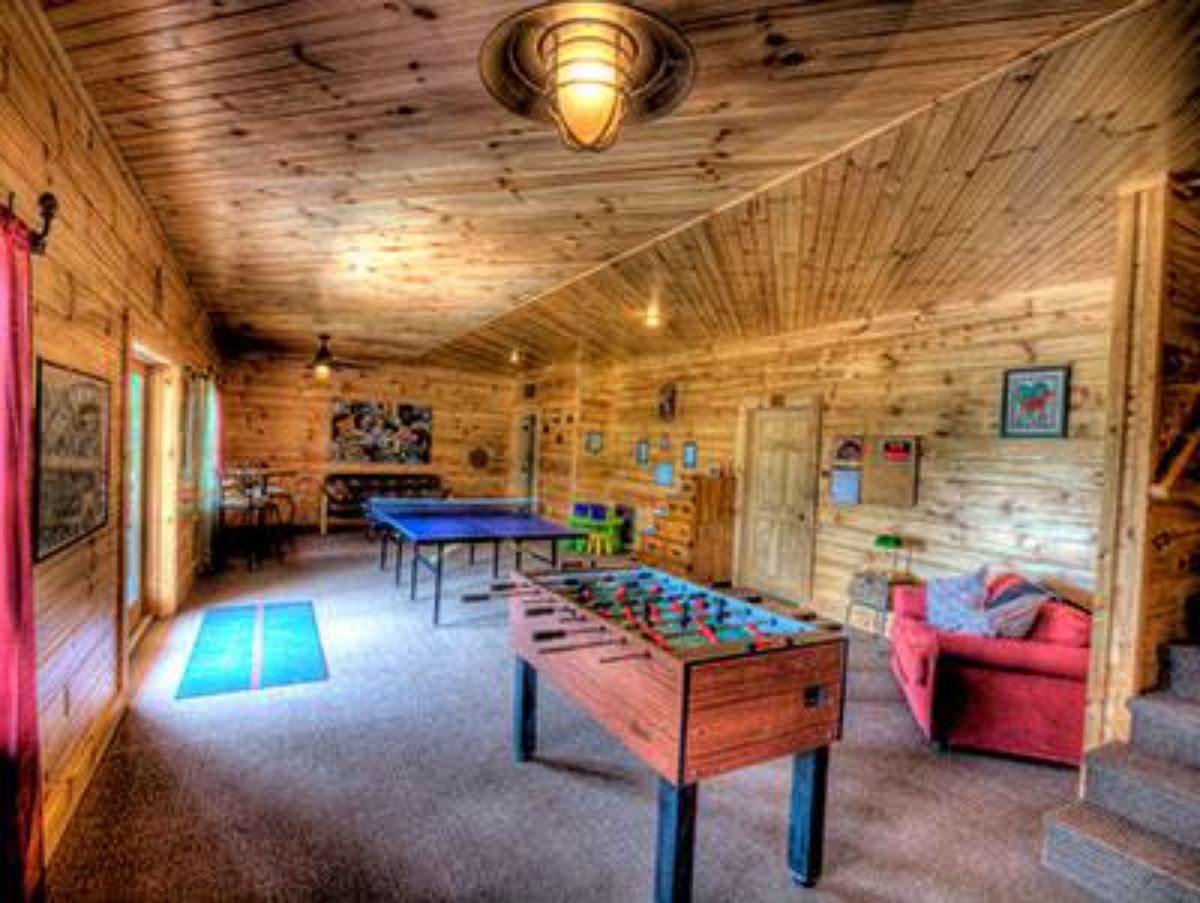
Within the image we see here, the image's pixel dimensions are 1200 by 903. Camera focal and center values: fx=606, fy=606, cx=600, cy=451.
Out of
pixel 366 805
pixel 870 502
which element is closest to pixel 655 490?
pixel 870 502

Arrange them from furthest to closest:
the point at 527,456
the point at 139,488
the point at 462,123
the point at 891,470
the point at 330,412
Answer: the point at 527,456, the point at 330,412, the point at 891,470, the point at 139,488, the point at 462,123

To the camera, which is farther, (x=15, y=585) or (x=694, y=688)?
(x=694, y=688)

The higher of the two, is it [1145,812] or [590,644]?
[590,644]

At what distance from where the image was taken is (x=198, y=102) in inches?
89.1

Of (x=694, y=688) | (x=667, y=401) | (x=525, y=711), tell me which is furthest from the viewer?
(x=667, y=401)

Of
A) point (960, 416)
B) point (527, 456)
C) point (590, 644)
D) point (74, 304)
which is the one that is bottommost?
point (590, 644)

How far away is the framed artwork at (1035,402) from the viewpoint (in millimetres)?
3818

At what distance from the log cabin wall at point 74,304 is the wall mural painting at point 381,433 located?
621 centimetres

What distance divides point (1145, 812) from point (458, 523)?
4.87 meters

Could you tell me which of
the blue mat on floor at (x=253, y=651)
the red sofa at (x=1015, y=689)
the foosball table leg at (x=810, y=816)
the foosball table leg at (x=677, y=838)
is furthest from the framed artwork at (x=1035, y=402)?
the blue mat on floor at (x=253, y=651)

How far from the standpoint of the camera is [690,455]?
277 inches

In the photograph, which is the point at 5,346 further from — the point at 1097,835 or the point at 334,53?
the point at 1097,835

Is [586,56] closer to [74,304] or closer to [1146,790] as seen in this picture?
[74,304]

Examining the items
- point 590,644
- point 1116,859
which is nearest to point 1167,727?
point 1116,859
